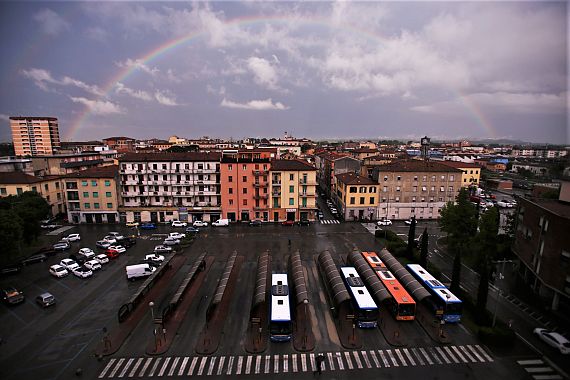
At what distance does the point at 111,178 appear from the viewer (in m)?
60.8

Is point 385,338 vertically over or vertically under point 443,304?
under

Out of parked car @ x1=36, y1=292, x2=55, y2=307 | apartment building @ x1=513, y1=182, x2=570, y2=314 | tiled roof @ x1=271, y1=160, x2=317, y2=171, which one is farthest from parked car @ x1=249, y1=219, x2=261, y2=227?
apartment building @ x1=513, y1=182, x2=570, y2=314

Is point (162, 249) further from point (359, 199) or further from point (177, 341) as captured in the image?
point (359, 199)

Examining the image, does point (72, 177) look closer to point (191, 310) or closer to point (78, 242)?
point (78, 242)

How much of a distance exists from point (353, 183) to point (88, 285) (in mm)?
48272

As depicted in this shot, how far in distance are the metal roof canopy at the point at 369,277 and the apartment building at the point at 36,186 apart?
6242 centimetres

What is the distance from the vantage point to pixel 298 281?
104 feet

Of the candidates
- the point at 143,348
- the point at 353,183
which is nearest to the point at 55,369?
the point at 143,348

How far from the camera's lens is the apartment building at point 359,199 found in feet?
206

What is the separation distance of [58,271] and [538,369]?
164 feet

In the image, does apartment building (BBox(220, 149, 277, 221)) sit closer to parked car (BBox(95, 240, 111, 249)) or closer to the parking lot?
parked car (BBox(95, 240, 111, 249))

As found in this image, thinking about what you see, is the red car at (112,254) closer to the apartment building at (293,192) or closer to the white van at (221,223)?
the white van at (221,223)

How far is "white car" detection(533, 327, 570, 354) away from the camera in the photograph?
2387 cm

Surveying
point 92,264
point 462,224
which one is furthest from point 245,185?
point 462,224
